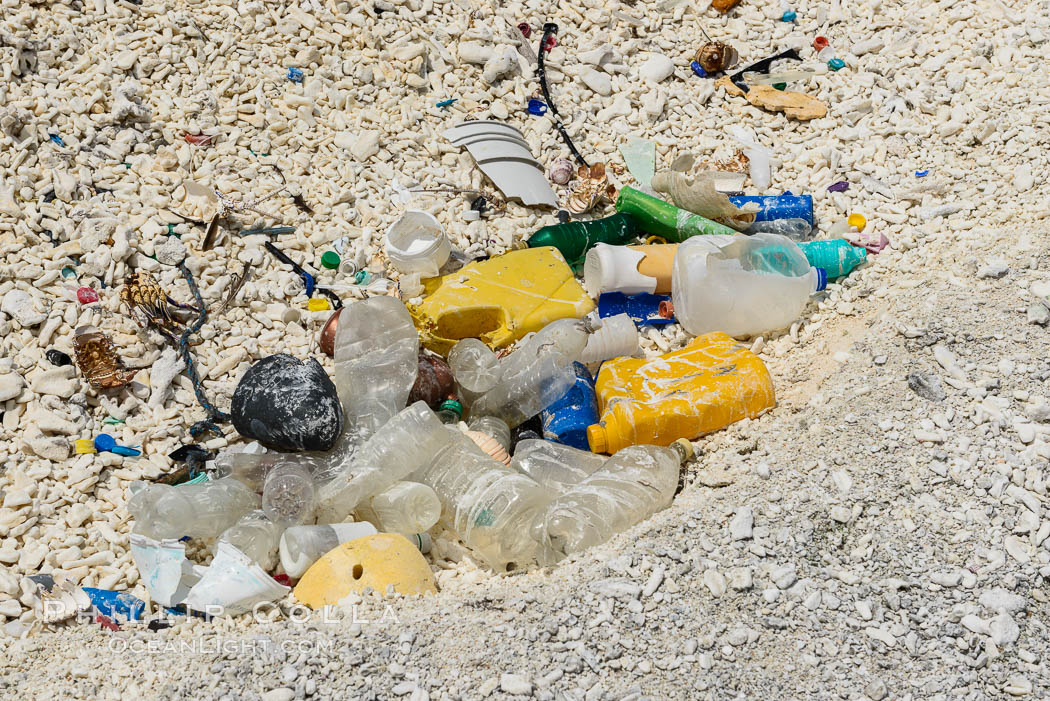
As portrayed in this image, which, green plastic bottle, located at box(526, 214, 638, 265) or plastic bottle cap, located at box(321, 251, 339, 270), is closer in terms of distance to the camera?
plastic bottle cap, located at box(321, 251, 339, 270)

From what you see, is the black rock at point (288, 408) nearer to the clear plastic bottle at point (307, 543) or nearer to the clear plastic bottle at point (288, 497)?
the clear plastic bottle at point (288, 497)

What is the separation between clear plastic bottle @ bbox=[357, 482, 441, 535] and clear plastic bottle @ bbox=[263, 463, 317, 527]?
0.24 meters

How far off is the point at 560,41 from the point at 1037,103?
8.05 ft

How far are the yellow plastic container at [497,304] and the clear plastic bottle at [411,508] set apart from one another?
0.90 metres

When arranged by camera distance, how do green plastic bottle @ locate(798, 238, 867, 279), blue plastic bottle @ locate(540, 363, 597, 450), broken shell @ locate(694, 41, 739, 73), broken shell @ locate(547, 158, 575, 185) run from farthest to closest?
broken shell @ locate(694, 41, 739, 73) < broken shell @ locate(547, 158, 575, 185) < green plastic bottle @ locate(798, 238, 867, 279) < blue plastic bottle @ locate(540, 363, 597, 450)

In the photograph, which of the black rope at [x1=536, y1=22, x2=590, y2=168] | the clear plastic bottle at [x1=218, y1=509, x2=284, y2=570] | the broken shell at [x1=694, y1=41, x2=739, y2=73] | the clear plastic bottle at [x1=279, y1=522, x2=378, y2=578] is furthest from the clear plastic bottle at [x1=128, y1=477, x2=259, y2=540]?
the broken shell at [x1=694, y1=41, x2=739, y2=73]

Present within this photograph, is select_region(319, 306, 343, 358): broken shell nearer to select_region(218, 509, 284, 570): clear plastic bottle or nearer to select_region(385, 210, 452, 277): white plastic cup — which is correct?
select_region(385, 210, 452, 277): white plastic cup

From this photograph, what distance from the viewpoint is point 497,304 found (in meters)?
3.76

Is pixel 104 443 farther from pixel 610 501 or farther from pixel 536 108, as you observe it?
pixel 536 108

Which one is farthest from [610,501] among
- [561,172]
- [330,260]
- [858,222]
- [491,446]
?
[561,172]

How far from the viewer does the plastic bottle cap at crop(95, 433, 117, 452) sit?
10.8 feet

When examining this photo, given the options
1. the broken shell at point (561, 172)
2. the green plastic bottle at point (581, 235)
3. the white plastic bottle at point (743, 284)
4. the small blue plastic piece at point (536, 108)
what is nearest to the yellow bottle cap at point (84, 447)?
the green plastic bottle at point (581, 235)

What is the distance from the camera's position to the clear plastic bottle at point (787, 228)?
423 cm

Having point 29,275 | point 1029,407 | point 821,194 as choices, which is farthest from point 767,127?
point 29,275
